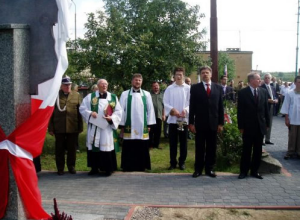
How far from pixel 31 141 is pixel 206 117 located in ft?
12.5

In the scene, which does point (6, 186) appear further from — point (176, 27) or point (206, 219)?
point (176, 27)

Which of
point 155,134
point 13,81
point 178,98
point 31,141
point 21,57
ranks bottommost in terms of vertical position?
point 155,134

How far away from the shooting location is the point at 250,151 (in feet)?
22.7

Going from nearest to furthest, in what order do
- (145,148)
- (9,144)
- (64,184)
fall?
(9,144), (64,184), (145,148)

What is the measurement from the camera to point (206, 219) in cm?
493

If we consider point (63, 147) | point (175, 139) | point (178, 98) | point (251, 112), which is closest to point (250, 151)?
point (251, 112)

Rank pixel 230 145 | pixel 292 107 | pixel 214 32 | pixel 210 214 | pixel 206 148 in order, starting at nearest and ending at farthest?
pixel 210 214
pixel 206 148
pixel 230 145
pixel 292 107
pixel 214 32

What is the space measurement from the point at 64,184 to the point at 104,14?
582 cm

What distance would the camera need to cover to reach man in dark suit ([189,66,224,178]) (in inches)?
273

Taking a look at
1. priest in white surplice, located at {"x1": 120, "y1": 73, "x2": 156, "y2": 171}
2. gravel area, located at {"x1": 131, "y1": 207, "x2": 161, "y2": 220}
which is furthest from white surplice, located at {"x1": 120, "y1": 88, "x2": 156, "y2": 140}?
gravel area, located at {"x1": 131, "y1": 207, "x2": 161, "y2": 220}

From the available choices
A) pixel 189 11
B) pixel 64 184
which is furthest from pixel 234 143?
pixel 189 11

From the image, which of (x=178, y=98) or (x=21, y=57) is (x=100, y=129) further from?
(x=21, y=57)

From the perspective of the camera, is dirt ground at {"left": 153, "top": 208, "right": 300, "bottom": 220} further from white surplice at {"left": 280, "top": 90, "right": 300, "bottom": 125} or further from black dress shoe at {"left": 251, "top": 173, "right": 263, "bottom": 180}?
white surplice at {"left": 280, "top": 90, "right": 300, "bottom": 125}

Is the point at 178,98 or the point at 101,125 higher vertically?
the point at 178,98
